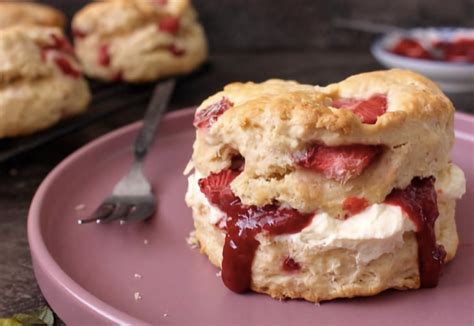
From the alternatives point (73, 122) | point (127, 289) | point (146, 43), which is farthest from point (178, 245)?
point (146, 43)

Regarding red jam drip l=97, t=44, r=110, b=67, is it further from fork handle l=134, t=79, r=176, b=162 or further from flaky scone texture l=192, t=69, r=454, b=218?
flaky scone texture l=192, t=69, r=454, b=218

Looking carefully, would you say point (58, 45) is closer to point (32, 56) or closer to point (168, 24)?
point (32, 56)

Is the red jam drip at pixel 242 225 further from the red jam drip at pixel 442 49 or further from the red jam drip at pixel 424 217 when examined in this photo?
the red jam drip at pixel 442 49

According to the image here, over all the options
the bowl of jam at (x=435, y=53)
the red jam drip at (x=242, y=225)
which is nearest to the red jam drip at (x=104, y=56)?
the bowl of jam at (x=435, y=53)

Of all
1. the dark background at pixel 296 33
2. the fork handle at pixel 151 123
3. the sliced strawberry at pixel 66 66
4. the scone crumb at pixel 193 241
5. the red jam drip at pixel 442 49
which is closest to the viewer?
the scone crumb at pixel 193 241

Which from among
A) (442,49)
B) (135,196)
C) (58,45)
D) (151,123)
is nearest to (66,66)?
(58,45)

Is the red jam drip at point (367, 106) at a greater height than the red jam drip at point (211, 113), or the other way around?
the red jam drip at point (367, 106)
